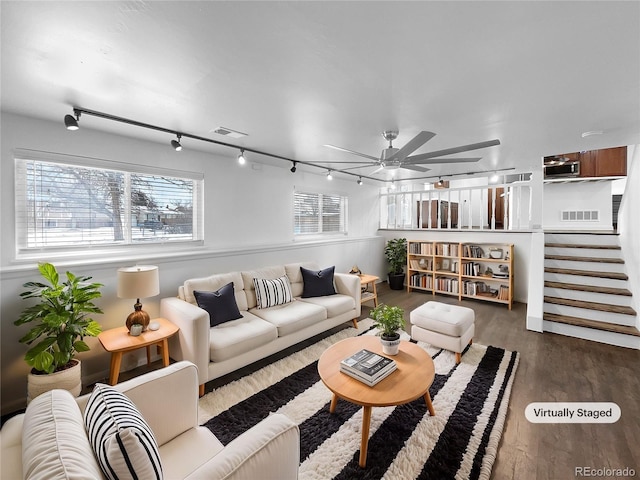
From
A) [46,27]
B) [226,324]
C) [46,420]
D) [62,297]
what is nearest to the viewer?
[46,420]

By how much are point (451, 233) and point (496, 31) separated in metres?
4.74

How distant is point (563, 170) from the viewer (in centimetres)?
613

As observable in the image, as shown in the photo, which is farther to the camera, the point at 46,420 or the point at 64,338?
the point at 64,338

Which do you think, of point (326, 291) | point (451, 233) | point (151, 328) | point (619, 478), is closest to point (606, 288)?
point (451, 233)

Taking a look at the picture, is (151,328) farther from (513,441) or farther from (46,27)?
(513,441)

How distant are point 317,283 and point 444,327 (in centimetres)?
163

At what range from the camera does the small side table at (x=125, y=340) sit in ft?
7.48

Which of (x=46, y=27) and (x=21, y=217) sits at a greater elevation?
(x=46, y=27)

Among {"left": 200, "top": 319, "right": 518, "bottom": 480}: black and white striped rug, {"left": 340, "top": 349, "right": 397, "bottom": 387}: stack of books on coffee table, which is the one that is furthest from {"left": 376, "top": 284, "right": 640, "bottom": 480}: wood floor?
{"left": 340, "top": 349, "right": 397, "bottom": 387}: stack of books on coffee table

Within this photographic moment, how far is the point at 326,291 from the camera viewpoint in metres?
3.87

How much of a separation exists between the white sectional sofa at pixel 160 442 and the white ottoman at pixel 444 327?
7.46 ft

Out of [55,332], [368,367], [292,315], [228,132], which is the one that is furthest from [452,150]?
[55,332]

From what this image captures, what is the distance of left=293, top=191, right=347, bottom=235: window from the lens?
484cm

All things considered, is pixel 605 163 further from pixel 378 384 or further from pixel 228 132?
pixel 228 132
